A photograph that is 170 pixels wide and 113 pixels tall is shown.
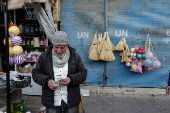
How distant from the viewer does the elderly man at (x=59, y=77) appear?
7.04 ft

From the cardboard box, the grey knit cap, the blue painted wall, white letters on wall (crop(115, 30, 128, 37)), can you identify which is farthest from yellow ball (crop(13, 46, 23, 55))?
white letters on wall (crop(115, 30, 128, 37))

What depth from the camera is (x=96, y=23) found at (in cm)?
587

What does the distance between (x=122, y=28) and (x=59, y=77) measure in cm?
424

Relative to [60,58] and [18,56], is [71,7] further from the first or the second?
[60,58]

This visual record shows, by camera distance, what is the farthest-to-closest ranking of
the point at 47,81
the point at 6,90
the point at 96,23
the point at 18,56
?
the point at 96,23
the point at 18,56
the point at 6,90
the point at 47,81

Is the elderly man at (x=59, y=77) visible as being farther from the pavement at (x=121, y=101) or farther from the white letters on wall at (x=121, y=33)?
the white letters on wall at (x=121, y=33)

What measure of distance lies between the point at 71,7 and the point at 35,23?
4.94ft

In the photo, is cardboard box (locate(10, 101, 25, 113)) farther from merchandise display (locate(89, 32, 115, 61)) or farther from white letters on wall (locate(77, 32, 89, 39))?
white letters on wall (locate(77, 32, 89, 39))

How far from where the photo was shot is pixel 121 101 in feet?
16.6

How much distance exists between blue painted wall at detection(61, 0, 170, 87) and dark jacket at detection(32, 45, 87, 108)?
3.71 meters

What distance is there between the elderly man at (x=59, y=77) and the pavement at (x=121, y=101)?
2279 millimetres

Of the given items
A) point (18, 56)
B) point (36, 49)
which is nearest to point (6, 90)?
point (18, 56)

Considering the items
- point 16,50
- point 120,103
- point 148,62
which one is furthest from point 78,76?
point 148,62

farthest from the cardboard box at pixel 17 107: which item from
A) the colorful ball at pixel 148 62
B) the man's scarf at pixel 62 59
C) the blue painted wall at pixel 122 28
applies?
the colorful ball at pixel 148 62
